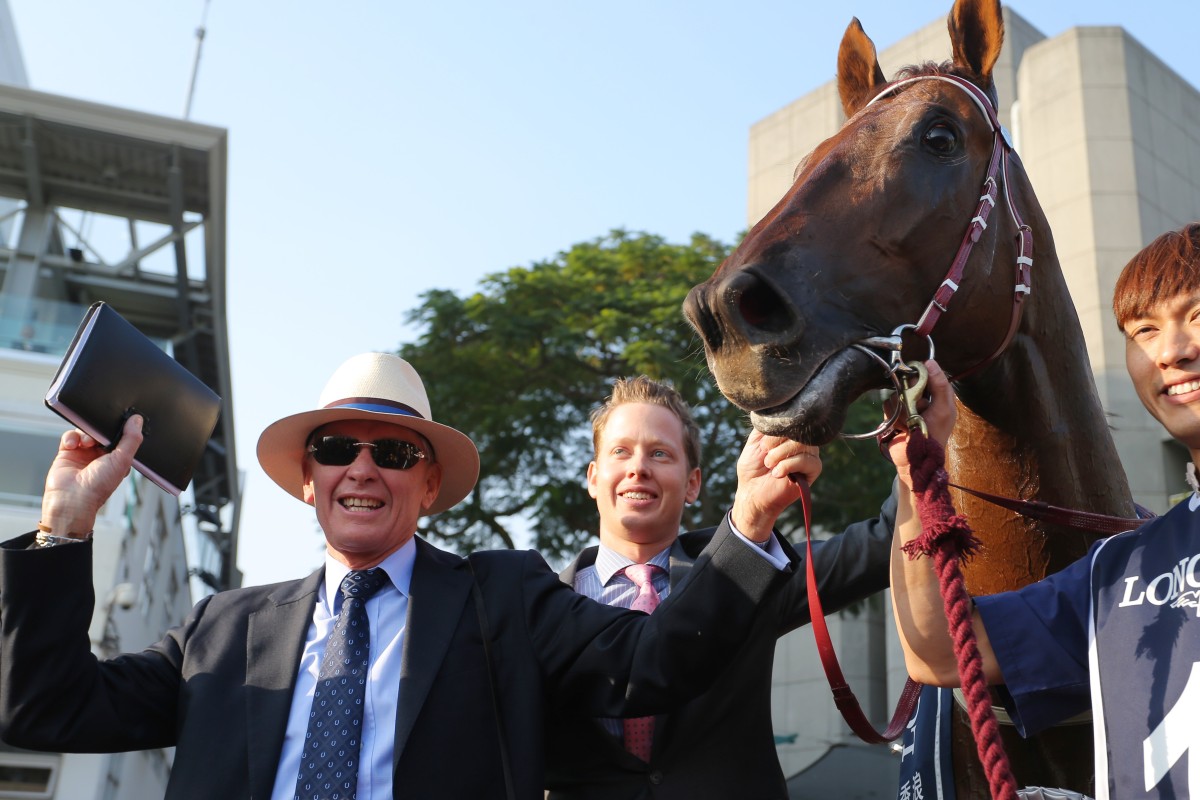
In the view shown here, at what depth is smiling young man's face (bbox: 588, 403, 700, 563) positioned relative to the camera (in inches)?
140

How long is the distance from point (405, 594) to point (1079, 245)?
56.5 ft

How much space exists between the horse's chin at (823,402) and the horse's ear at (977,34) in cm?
102

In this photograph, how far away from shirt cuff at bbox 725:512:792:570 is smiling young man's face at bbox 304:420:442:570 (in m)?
1.02

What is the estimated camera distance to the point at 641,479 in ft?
11.7

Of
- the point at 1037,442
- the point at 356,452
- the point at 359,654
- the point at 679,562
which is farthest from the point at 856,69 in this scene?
the point at 359,654

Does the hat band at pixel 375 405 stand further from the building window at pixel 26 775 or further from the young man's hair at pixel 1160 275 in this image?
the building window at pixel 26 775

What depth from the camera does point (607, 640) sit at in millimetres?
2898

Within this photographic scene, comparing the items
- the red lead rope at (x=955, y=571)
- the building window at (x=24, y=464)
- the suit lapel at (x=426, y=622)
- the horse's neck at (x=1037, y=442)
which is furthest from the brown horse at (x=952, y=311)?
the building window at (x=24, y=464)

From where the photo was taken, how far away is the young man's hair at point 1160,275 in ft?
7.18

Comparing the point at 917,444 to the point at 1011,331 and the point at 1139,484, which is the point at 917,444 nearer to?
the point at 1011,331

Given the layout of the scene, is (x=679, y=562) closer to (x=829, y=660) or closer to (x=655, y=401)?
(x=655, y=401)

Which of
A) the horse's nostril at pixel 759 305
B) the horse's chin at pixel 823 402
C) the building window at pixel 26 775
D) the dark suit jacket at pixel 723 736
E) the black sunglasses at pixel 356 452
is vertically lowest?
the building window at pixel 26 775

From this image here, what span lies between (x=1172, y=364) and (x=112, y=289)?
26.5 meters

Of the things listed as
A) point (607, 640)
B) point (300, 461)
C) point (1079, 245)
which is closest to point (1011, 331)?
point (607, 640)
